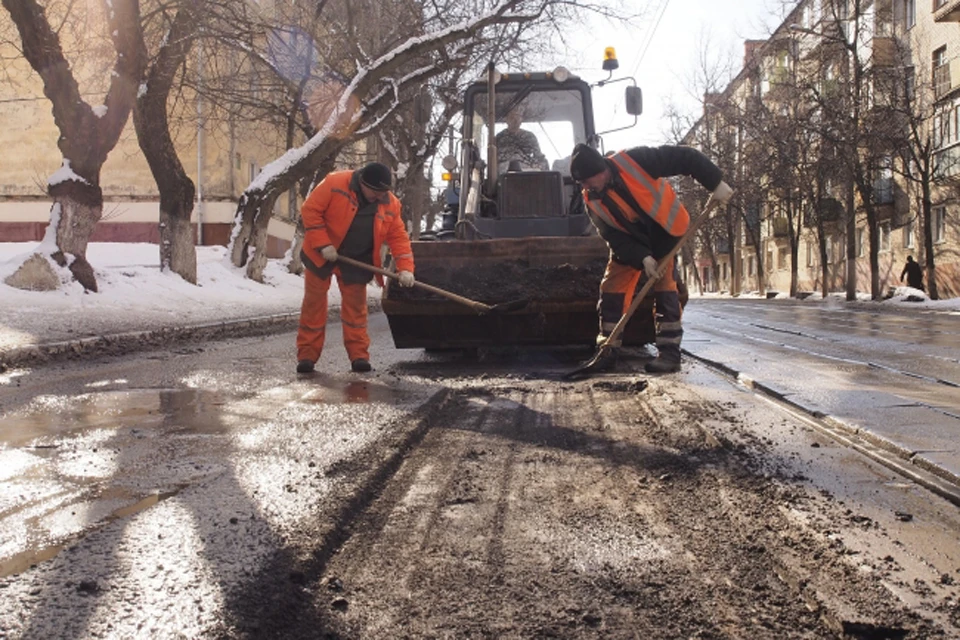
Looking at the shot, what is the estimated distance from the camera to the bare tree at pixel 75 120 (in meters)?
12.1

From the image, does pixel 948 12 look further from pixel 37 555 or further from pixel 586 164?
pixel 37 555

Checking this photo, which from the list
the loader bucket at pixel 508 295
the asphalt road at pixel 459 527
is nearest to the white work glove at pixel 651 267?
the loader bucket at pixel 508 295

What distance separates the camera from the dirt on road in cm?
189

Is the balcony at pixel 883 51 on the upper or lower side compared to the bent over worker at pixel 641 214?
upper

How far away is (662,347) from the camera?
6316mm

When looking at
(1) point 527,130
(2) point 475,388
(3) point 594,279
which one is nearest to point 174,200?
(1) point 527,130

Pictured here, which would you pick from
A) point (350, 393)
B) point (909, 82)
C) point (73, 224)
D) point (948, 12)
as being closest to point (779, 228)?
point (909, 82)

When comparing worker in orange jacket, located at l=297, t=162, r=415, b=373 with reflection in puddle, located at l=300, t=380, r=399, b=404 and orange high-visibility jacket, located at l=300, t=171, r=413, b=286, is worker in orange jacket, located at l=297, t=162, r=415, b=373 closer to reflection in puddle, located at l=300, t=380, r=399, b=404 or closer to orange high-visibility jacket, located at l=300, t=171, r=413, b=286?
orange high-visibility jacket, located at l=300, t=171, r=413, b=286

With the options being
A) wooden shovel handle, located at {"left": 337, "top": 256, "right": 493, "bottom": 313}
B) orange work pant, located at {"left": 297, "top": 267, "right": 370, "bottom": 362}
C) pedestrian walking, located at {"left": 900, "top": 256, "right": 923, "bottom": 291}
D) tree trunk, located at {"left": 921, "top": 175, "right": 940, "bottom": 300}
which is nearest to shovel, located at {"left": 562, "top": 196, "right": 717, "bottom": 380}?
wooden shovel handle, located at {"left": 337, "top": 256, "right": 493, "bottom": 313}

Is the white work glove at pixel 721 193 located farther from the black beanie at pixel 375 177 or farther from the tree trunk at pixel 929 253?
the tree trunk at pixel 929 253

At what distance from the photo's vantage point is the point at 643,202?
6074 mm

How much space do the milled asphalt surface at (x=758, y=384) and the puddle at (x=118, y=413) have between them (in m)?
2.45

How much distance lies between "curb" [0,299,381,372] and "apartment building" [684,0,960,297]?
1878 centimetres

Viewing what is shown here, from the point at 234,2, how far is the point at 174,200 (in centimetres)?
445
